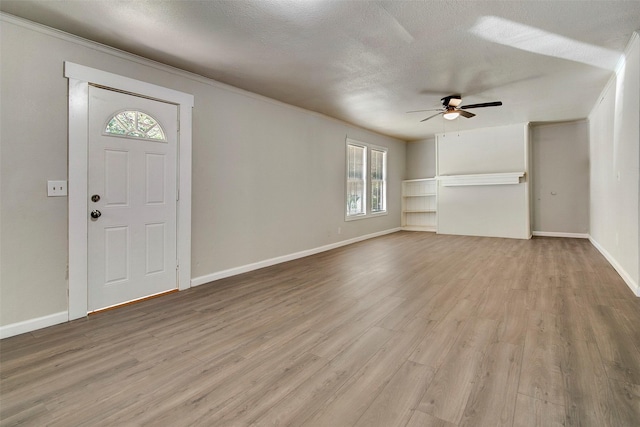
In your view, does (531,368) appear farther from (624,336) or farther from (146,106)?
(146,106)

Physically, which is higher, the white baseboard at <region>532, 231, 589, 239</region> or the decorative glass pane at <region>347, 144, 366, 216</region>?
the decorative glass pane at <region>347, 144, 366, 216</region>

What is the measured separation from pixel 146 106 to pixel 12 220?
1.58m

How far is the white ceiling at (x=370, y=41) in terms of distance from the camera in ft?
8.29

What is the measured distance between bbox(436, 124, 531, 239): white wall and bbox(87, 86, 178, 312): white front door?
6629mm

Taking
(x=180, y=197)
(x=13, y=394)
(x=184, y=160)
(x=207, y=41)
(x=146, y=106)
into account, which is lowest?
(x=13, y=394)

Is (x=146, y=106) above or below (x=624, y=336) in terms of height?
above

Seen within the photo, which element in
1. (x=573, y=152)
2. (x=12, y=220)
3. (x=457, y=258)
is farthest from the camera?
(x=573, y=152)

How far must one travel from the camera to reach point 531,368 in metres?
1.95

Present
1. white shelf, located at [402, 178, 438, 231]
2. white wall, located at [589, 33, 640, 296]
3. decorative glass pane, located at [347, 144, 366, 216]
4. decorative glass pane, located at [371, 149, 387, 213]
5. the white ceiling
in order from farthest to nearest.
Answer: white shelf, located at [402, 178, 438, 231] < decorative glass pane, located at [371, 149, 387, 213] < decorative glass pane, located at [347, 144, 366, 216] < white wall, located at [589, 33, 640, 296] < the white ceiling

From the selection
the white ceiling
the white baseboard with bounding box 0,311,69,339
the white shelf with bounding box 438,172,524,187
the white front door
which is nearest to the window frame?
the white shelf with bounding box 438,172,524,187

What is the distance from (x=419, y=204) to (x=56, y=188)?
319 inches

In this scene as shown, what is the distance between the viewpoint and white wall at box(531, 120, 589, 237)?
7016mm

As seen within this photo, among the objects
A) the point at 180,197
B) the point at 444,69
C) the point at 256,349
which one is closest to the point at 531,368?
the point at 256,349

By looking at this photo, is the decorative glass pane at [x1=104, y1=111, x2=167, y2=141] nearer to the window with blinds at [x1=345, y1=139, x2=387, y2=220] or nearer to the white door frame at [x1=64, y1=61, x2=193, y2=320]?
the white door frame at [x1=64, y1=61, x2=193, y2=320]
